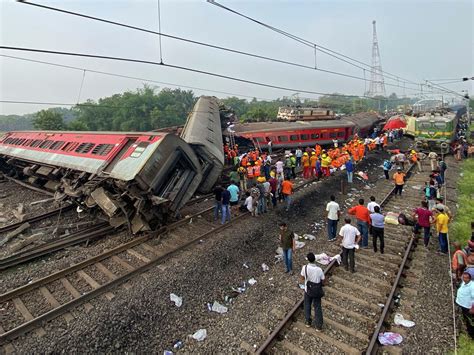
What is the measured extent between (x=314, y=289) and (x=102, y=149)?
346 inches

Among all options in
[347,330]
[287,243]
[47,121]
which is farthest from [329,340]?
[47,121]

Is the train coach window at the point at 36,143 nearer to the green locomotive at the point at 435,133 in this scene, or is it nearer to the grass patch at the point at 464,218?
the grass patch at the point at 464,218

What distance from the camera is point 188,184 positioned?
10.1 metres

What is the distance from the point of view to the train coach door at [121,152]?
935cm

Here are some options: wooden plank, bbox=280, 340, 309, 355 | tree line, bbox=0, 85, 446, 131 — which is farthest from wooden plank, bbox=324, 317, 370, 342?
tree line, bbox=0, 85, 446, 131

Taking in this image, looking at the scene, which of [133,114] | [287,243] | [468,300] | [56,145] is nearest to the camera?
[468,300]

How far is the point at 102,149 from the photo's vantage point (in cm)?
1073

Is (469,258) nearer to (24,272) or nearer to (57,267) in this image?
(57,267)

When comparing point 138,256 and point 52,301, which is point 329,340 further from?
point 52,301

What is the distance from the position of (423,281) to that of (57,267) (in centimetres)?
921

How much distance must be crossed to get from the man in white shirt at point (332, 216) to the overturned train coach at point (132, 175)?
4412 mm

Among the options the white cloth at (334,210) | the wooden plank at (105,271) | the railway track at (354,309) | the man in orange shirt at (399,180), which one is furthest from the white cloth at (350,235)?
the man in orange shirt at (399,180)

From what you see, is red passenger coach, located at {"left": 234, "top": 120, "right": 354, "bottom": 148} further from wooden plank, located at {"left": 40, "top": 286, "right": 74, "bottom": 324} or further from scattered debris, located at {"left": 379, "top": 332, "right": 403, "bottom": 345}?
scattered debris, located at {"left": 379, "top": 332, "right": 403, "bottom": 345}

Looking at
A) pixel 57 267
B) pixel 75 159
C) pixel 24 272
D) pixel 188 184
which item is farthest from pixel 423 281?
pixel 75 159
